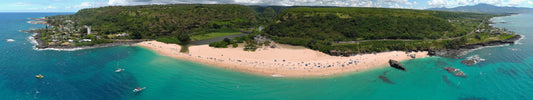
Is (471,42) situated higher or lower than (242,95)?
higher

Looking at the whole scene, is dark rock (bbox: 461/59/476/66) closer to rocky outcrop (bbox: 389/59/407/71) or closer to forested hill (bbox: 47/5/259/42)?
rocky outcrop (bbox: 389/59/407/71)

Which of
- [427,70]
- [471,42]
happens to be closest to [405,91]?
[427,70]

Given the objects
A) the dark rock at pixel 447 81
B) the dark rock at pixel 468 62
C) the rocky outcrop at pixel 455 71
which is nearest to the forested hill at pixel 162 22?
the dark rock at pixel 447 81

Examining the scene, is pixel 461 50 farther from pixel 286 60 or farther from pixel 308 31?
pixel 286 60

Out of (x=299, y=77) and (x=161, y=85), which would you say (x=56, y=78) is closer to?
(x=161, y=85)

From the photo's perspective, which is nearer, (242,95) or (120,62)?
(242,95)

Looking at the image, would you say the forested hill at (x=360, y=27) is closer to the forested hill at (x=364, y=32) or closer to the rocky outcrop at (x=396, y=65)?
the forested hill at (x=364, y=32)
